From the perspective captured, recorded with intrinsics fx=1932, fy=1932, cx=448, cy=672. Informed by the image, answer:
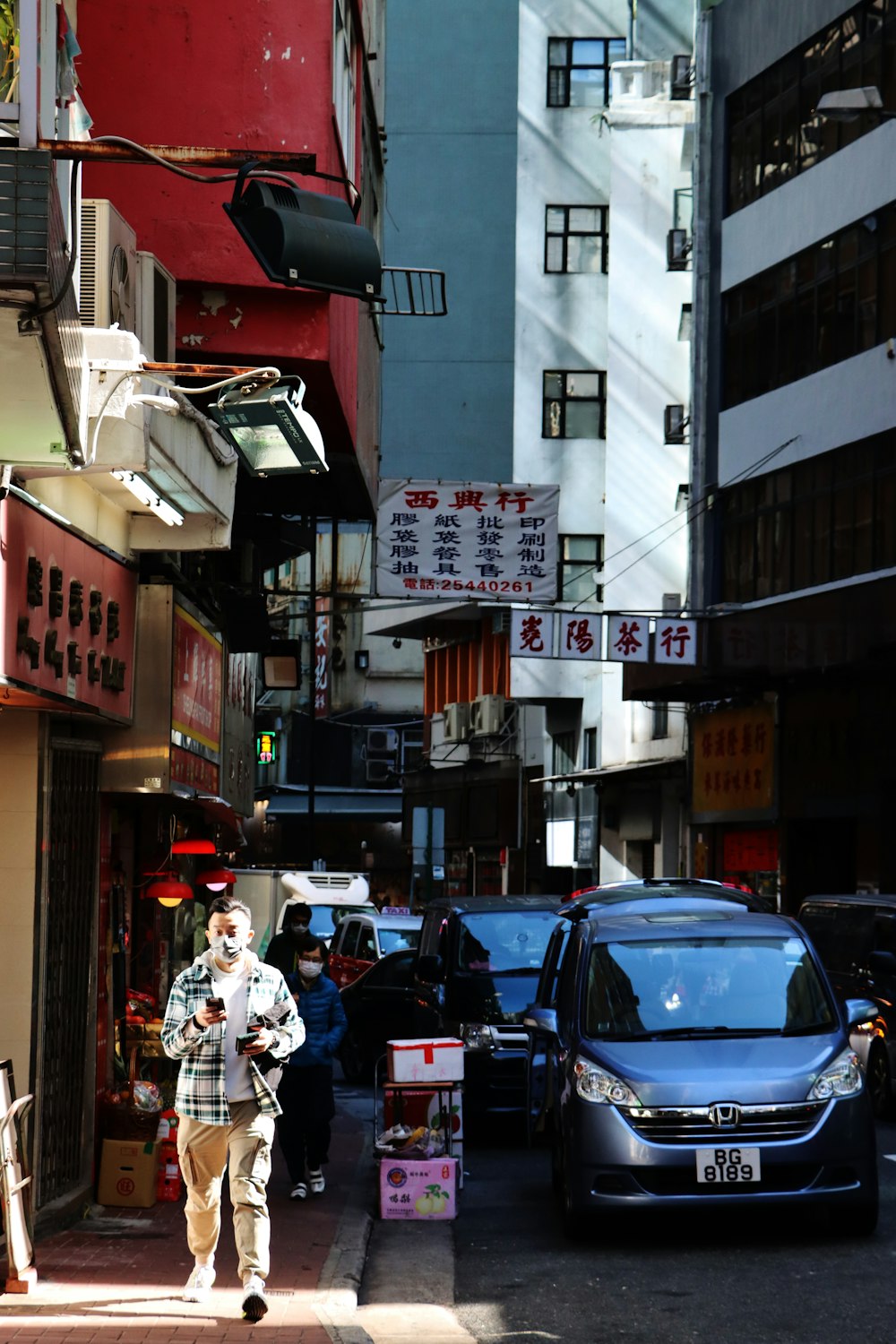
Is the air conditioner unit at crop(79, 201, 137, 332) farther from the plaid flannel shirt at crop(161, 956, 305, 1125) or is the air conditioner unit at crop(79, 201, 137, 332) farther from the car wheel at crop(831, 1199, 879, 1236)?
the car wheel at crop(831, 1199, 879, 1236)

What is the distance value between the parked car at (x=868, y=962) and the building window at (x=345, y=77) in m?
8.10

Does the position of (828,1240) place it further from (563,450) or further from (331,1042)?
(563,450)

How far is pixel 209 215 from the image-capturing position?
14.0 metres

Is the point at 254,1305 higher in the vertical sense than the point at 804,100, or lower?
lower

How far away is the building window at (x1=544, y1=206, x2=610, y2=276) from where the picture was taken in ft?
152

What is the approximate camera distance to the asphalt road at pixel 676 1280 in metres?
8.45

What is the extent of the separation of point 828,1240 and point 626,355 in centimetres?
3093

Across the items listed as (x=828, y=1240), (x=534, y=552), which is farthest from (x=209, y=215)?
(x=534, y=552)

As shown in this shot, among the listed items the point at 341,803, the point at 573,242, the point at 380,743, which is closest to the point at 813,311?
the point at 573,242

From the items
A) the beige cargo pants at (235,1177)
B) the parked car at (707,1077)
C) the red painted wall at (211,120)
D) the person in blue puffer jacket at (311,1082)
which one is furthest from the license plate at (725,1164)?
the red painted wall at (211,120)

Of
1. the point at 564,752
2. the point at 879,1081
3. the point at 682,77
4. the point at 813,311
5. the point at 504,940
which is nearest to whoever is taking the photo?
the point at 879,1081

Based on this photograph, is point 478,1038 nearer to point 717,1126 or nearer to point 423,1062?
point 423,1062

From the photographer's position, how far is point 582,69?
1850 inches

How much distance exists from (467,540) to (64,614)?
57.5ft
